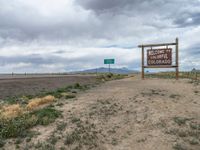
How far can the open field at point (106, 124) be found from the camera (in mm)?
11391

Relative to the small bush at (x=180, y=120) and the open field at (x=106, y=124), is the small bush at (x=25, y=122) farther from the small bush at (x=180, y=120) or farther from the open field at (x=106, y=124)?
the small bush at (x=180, y=120)

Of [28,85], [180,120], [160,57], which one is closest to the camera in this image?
[180,120]

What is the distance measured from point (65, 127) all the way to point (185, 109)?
586 cm

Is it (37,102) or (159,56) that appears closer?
(37,102)

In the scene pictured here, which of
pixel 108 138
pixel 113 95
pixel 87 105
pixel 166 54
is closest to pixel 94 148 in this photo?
pixel 108 138

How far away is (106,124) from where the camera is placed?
43.6 feet

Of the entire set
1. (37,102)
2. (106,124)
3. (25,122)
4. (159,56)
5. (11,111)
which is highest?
(159,56)

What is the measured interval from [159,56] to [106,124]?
A: 60.7 feet

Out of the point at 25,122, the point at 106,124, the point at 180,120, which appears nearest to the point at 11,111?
the point at 25,122

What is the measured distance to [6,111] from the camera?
14914mm

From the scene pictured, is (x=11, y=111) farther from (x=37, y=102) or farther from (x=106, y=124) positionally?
(x=106, y=124)

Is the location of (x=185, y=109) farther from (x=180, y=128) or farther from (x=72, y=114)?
(x=72, y=114)

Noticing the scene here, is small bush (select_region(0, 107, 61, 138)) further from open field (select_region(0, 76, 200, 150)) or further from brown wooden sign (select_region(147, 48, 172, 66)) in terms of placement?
brown wooden sign (select_region(147, 48, 172, 66))

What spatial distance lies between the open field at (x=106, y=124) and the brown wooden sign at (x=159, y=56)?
41.4 feet
